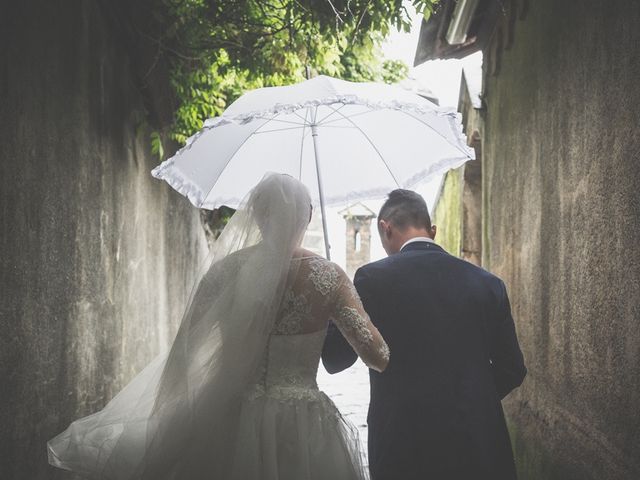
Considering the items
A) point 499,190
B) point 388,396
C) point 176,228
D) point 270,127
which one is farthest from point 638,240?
point 176,228

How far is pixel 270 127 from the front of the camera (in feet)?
14.3

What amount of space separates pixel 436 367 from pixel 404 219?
672 millimetres

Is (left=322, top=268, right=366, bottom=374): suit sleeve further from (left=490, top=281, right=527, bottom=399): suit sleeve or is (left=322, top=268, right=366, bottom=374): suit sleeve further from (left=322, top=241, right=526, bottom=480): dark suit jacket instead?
(left=490, top=281, right=527, bottom=399): suit sleeve

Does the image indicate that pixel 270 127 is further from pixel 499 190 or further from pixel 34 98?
pixel 499 190

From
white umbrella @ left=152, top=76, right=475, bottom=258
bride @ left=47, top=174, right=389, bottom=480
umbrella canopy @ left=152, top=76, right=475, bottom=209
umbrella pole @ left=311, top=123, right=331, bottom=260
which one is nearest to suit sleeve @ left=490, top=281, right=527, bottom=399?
bride @ left=47, top=174, right=389, bottom=480

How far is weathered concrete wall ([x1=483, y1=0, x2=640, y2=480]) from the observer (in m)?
2.60

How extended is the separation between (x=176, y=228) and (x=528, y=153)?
446 cm

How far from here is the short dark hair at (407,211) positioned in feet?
10.2

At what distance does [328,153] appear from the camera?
4.52 metres

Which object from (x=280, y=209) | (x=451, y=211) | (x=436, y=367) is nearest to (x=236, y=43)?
(x=280, y=209)

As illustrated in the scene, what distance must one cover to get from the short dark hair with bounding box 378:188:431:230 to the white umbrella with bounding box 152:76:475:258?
0.78 meters

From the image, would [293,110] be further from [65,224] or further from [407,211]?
[65,224]

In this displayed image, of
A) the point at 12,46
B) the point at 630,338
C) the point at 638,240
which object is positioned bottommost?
the point at 630,338

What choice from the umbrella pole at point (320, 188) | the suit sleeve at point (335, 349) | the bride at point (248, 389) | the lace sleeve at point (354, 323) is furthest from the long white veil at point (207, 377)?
the umbrella pole at point (320, 188)
